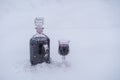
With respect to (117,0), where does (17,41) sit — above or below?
below

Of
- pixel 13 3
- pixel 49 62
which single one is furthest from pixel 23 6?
pixel 49 62

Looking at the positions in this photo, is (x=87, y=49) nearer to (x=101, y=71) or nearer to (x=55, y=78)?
(x=101, y=71)

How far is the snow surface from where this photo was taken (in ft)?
3.93

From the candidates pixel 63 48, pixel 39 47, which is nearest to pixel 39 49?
pixel 39 47

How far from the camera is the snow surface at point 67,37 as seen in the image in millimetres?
1197

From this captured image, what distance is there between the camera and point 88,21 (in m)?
1.31

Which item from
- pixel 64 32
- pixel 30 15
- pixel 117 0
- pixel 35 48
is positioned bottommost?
pixel 35 48

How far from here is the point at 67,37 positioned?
1.29 meters

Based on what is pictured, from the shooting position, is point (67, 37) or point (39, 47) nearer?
point (39, 47)

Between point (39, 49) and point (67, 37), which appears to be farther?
point (67, 37)

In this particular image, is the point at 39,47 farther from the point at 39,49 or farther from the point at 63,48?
the point at 63,48

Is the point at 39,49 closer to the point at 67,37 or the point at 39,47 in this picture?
the point at 39,47

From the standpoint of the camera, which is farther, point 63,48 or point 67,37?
point 67,37

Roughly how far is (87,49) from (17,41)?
51 cm
